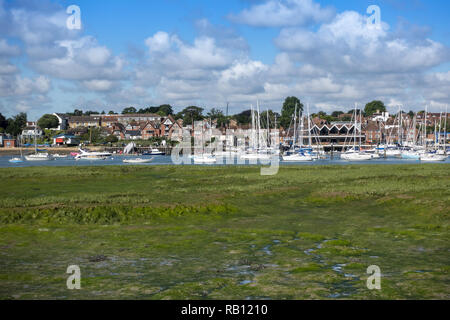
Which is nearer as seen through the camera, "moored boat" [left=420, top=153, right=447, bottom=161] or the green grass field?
the green grass field

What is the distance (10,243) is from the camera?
2272 centimetres

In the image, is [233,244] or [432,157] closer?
[233,244]

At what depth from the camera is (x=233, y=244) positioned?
71.8ft

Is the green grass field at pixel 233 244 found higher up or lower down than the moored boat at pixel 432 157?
lower down

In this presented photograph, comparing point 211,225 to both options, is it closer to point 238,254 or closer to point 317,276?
point 238,254

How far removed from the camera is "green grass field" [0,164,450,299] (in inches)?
612

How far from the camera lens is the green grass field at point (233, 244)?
15555 mm

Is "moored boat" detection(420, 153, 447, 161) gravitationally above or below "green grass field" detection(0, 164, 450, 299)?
above

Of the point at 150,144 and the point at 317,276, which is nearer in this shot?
the point at 317,276

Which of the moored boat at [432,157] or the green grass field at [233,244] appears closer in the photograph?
the green grass field at [233,244]

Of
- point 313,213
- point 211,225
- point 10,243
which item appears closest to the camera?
point 10,243
